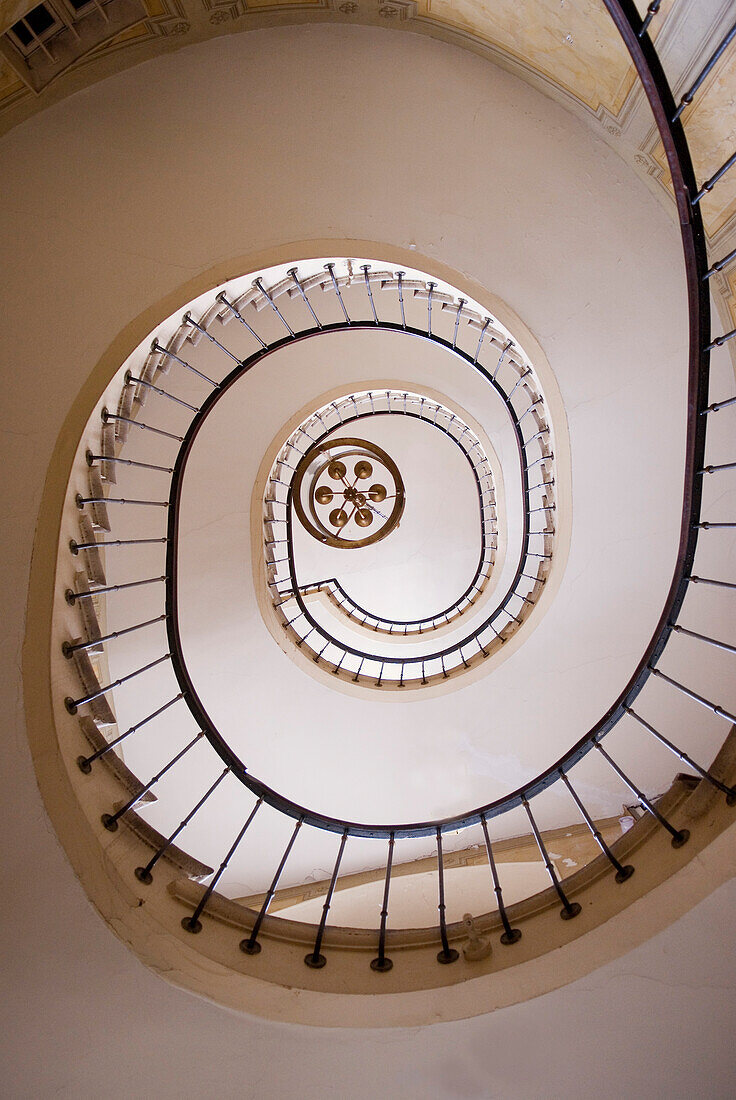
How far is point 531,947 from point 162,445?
202 inches

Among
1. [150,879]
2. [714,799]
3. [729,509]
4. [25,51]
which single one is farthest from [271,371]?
[714,799]

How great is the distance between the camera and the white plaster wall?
2.21m

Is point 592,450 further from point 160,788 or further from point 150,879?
point 160,788

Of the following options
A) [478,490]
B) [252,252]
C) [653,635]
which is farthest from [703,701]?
[478,490]

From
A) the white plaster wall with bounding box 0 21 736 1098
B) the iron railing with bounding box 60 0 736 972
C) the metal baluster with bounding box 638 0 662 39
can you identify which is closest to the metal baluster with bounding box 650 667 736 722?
the iron railing with bounding box 60 0 736 972

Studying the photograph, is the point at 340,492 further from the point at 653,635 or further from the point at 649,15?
the point at 649,15

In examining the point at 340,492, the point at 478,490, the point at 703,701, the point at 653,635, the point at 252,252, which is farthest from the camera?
the point at 478,490

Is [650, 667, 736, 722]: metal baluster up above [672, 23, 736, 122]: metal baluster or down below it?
below

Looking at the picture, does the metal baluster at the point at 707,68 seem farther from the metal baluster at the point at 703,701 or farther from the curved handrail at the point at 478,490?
the curved handrail at the point at 478,490

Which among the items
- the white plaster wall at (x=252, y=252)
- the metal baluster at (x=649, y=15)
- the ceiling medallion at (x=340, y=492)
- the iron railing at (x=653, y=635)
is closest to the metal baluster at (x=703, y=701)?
the iron railing at (x=653, y=635)

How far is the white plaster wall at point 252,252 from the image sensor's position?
2.21 meters

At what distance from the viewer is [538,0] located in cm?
311

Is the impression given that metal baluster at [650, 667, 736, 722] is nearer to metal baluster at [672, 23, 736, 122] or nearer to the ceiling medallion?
metal baluster at [672, 23, 736, 122]

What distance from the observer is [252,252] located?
142 inches
